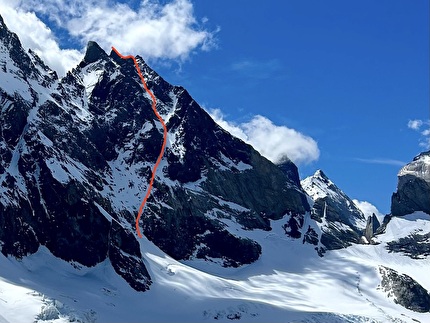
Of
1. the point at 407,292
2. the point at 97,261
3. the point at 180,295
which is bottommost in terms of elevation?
the point at 180,295

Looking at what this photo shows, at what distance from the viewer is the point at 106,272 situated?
150625 mm

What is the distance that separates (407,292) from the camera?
616ft

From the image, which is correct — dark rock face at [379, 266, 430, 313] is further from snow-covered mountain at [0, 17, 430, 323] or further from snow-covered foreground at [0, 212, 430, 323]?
snow-covered foreground at [0, 212, 430, 323]

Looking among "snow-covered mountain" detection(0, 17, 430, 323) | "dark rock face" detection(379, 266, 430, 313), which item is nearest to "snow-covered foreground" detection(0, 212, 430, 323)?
"snow-covered mountain" detection(0, 17, 430, 323)

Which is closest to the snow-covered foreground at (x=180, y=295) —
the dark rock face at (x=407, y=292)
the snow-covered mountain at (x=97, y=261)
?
the snow-covered mountain at (x=97, y=261)

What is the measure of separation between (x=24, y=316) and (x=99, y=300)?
27.6 m

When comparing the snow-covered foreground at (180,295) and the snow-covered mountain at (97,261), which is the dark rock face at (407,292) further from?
the snow-covered foreground at (180,295)

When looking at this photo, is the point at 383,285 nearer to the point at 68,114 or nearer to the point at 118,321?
the point at 118,321

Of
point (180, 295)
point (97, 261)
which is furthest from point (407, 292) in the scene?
point (97, 261)

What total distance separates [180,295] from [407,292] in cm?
7343

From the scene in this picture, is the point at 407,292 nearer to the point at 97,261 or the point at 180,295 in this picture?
the point at 180,295

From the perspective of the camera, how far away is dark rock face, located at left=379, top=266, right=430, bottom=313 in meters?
185

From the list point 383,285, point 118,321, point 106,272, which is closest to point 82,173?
point 106,272

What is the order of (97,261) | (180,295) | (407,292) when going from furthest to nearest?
(407,292) → (180,295) → (97,261)
